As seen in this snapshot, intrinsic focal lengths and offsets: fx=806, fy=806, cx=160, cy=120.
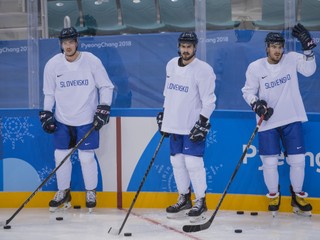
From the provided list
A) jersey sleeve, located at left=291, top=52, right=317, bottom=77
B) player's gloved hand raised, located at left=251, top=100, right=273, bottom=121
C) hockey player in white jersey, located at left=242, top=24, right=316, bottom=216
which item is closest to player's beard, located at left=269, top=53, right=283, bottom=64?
hockey player in white jersey, located at left=242, top=24, right=316, bottom=216

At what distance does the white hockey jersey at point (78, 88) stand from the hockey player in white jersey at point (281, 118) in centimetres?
106

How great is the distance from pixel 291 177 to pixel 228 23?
151cm

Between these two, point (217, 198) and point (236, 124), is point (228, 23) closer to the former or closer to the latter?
point (236, 124)

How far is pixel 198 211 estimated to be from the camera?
5.23m

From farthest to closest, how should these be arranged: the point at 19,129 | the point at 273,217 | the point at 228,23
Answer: the point at 228,23 → the point at 19,129 → the point at 273,217

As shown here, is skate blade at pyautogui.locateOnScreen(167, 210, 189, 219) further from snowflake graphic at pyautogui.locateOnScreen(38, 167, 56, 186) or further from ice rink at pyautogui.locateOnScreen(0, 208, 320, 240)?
snowflake graphic at pyautogui.locateOnScreen(38, 167, 56, 186)

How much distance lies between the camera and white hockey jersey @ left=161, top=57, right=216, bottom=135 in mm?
5246

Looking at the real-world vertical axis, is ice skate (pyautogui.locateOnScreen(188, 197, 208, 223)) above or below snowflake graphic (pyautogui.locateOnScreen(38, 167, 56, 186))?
below

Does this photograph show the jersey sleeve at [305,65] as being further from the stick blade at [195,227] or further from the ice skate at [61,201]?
the ice skate at [61,201]

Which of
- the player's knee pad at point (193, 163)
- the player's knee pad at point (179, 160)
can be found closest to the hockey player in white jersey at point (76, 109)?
the player's knee pad at point (179, 160)

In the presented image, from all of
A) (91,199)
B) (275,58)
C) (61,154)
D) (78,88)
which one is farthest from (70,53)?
(275,58)

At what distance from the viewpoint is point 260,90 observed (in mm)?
5402

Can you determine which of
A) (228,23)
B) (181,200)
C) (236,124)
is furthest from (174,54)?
(181,200)

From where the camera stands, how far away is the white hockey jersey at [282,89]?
532 cm
